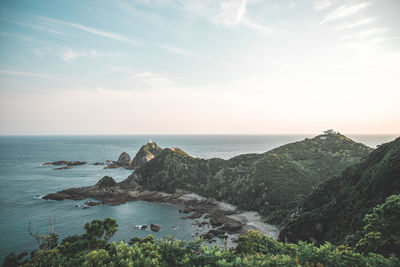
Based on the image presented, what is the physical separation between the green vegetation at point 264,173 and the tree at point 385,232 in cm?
3471

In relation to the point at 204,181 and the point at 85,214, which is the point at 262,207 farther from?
the point at 85,214

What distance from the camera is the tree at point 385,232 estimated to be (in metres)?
17.8

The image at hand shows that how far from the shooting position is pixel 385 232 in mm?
18703

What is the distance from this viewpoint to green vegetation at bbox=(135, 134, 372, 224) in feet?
206

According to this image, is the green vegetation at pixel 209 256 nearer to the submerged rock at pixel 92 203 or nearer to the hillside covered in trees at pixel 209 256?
the hillside covered in trees at pixel 209 256

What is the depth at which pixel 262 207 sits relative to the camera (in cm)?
6203

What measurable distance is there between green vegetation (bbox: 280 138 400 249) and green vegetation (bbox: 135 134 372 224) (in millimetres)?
12893

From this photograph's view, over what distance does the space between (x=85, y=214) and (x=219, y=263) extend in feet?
195

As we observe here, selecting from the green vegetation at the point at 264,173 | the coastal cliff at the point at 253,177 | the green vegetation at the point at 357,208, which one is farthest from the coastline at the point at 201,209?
the green vegetation at the point at 357,208

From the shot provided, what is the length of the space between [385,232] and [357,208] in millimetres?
15725

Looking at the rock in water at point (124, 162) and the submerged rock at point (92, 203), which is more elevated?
the rock in water at point (124, 162)

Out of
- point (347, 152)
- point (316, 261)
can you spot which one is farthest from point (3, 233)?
point (347, 152)

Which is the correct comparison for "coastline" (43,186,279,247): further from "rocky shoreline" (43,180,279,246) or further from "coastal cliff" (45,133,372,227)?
"coastal cliff" (45,133,372,227)

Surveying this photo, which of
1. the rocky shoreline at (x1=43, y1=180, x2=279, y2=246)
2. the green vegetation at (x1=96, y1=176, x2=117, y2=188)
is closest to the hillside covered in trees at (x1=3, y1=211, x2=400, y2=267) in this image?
the rocky shoreline at (x1=43, y1=180, x2=279, y2=246)
